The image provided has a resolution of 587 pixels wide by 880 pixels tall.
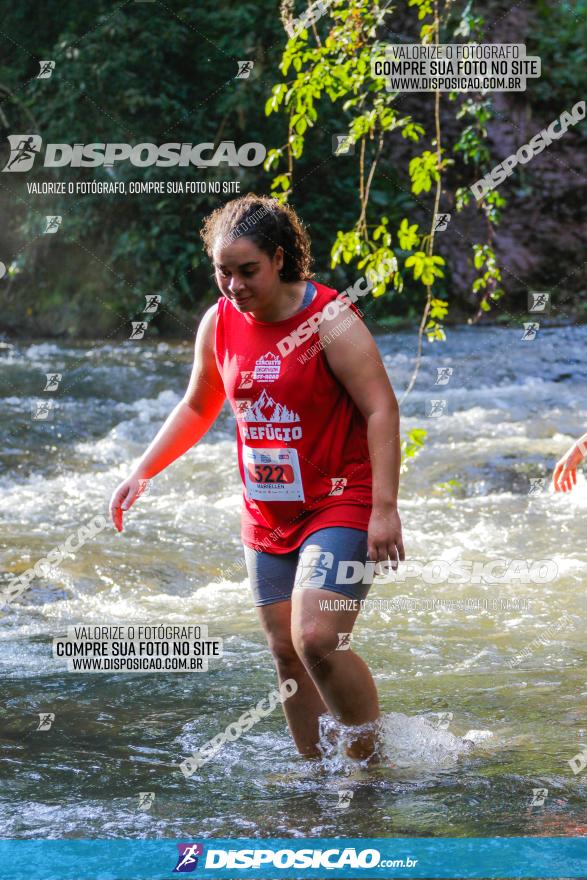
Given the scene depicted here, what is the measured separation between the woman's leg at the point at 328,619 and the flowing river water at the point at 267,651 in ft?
0.90

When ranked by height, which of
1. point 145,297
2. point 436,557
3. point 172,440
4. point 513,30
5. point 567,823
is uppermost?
point 513,30

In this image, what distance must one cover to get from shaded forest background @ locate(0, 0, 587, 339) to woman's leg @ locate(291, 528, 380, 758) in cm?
1006

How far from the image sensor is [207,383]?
131 inches

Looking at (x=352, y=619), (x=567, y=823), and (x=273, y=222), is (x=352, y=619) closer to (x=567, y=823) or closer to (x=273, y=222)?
(x=567, y=823)

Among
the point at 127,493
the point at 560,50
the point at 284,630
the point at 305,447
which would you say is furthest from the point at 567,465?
the point at 560,50

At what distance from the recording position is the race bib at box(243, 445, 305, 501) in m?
3.03

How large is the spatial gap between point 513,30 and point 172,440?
11941mm

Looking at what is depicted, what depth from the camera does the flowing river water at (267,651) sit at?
3035 millimetres

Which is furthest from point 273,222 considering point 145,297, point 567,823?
point 145,297

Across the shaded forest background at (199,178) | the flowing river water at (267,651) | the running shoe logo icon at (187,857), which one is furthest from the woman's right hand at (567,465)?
the shaded forest background at (199,178)

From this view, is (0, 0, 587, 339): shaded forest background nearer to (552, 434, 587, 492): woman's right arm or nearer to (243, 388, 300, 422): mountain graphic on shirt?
(552, 434, 587, 492): woman's right arm

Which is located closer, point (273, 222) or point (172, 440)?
point (273, 222)

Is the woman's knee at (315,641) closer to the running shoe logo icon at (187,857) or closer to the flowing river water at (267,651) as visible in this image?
the flowing river water at (267,651)

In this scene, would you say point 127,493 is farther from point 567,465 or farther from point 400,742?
point 567,465
